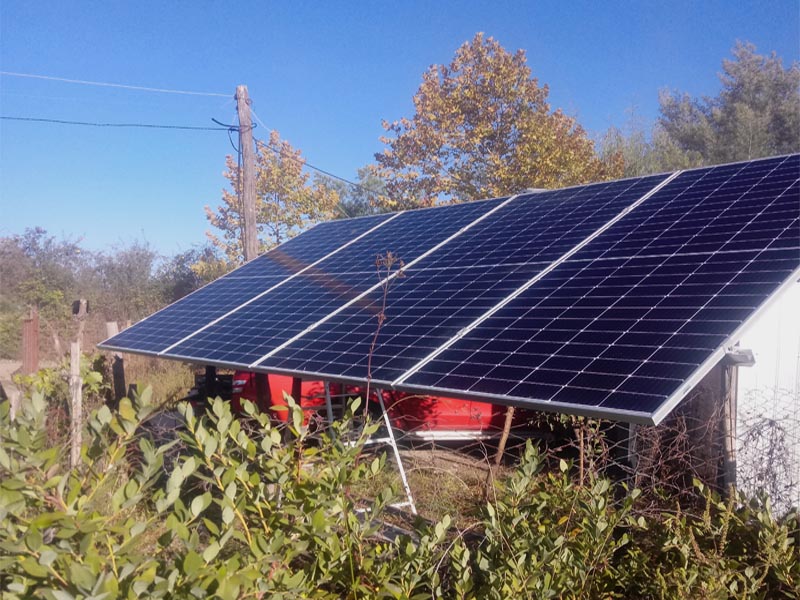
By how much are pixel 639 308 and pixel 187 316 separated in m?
7.03

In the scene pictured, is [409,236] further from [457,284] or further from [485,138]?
[485,138]

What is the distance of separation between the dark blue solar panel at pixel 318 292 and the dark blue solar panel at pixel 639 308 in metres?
2.59

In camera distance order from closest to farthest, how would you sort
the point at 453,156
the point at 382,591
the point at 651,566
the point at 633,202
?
the point at 382,591 < the point at 651,566 < the point at 633,202 < the point at 453,156

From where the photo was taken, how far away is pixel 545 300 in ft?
20.8

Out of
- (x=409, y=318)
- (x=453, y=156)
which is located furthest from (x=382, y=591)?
(x=453, y=156)

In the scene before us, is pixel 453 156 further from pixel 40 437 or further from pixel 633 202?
pixel 40 437

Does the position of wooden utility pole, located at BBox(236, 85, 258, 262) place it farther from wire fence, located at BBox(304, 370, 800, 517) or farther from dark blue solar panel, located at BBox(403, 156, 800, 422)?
dark blue solar panel, located at BBox(403, 156, 800, 422)

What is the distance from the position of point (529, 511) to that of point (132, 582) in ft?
9.10

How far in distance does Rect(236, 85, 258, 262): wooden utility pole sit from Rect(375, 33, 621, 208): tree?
864 centimetres

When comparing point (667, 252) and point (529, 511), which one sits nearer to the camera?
point (529, 511)

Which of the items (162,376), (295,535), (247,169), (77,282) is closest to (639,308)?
(295,535)

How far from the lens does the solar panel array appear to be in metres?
4.80

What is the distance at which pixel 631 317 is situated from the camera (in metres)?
5.41

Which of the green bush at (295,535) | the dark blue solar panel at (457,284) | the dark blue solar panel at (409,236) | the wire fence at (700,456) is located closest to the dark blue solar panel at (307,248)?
the dark blue solar panel at (409,236)
